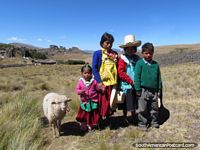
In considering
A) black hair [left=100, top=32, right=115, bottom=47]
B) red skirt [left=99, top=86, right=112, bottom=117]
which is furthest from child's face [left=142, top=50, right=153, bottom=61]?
red skirt [left=99, top=86, right=112, bottom=117]

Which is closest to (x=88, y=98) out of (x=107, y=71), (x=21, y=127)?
(x=107, y=71)

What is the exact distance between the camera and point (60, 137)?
5754 mm

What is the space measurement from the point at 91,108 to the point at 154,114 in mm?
1284

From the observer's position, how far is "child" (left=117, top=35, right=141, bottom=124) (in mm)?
5773

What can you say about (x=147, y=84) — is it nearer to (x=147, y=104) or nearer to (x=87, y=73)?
(x=147, y=104)

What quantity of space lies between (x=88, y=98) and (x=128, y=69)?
3.33ft

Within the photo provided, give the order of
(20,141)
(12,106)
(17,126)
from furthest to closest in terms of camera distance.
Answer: (12,106) < (17,126) < (20,141)

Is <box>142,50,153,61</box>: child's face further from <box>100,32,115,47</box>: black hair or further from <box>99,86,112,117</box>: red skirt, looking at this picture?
<box>99,86,112,117</box>: red skirt

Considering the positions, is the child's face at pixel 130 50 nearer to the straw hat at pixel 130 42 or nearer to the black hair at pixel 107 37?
the straw hat at pixel 130 42

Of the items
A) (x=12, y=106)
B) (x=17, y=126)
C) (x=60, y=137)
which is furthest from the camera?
(x=12, y=106)

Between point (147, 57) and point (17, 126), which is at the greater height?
point (147, 57)

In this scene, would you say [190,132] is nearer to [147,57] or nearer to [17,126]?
[147,57]

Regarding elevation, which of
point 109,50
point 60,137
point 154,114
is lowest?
point 60,137

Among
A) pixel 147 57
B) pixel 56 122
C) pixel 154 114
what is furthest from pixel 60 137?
pixel 147 57
